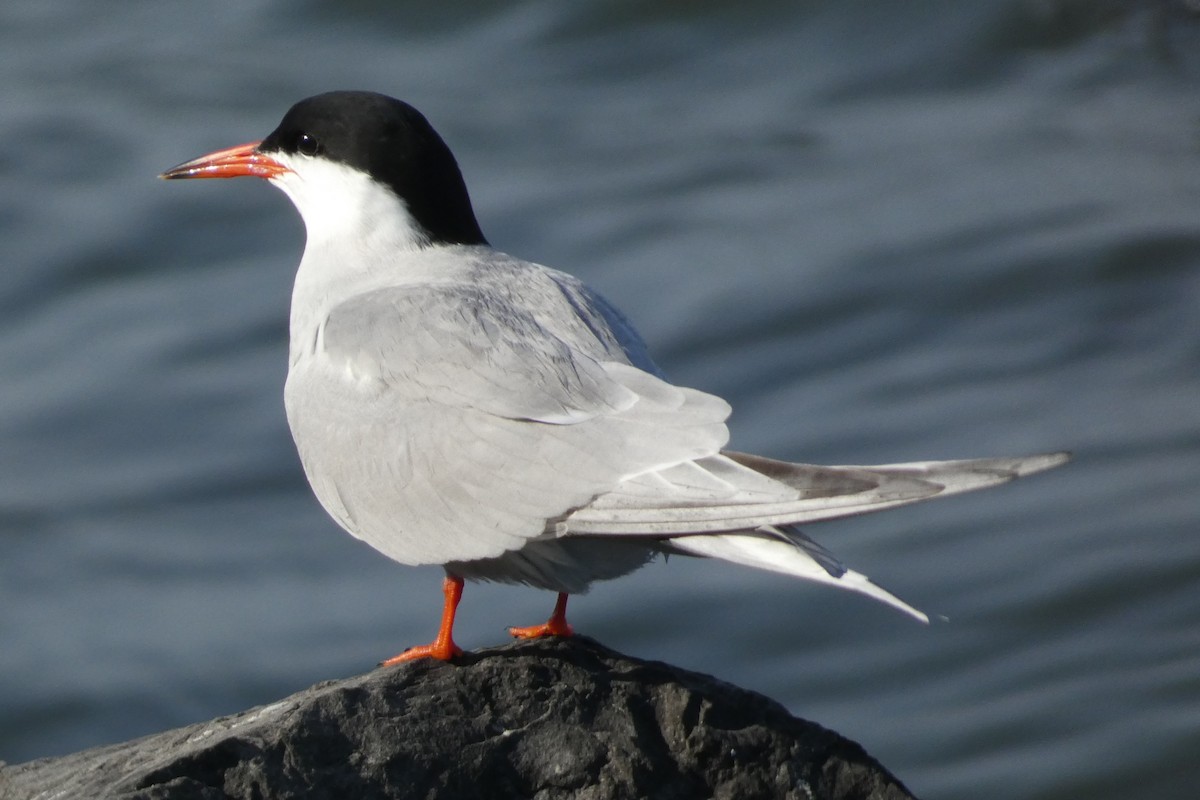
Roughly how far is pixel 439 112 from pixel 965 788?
32.7 ft

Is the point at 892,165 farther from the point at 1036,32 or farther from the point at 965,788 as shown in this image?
the point at 965,788

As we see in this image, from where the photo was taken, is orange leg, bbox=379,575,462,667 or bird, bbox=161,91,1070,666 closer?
bird, bbox=161,91,1070,666

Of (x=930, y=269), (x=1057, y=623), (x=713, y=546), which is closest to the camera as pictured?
(x=713, y=546)

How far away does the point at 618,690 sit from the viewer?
17.7 feet

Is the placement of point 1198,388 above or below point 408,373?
below

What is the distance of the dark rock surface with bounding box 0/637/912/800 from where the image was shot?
4.89 meters

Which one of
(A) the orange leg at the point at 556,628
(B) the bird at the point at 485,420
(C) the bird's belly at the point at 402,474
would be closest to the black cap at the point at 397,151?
(B) the bird at the point at 485,420

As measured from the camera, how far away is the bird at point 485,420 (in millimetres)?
4848


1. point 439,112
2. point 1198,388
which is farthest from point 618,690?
point 439,112

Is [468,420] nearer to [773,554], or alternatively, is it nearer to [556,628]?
[556,628]

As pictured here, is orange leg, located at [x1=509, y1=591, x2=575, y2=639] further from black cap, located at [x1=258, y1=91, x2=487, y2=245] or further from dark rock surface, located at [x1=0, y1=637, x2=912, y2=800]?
black cap, located at [x1=258, y1=91, x2=487, y2=245]

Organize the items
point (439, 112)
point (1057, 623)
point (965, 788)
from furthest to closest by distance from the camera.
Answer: point (439, 112), point (1057, 623), point (965, 788)

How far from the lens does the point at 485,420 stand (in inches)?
220

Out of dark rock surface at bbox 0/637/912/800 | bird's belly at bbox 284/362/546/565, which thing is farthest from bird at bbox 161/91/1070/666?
dark rock surface at bbox 0/637/912/800
